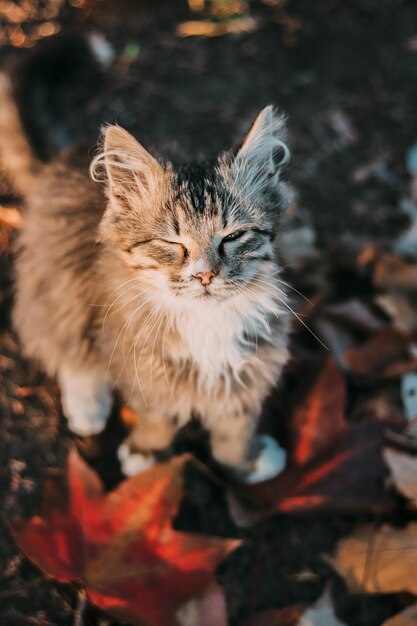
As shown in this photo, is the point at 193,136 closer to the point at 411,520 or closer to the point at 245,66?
the point at 245,66

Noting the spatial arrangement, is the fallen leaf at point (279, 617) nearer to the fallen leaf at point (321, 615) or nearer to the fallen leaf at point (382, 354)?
the fallen leaf at point (321, 615)

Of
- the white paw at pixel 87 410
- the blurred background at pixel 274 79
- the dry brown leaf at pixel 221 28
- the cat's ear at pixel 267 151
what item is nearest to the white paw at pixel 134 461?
the white paw at pixel 87 410

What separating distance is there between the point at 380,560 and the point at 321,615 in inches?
9.0

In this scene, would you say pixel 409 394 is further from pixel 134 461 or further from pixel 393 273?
pixel 134 461

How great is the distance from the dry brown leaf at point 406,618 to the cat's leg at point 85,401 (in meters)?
1.06

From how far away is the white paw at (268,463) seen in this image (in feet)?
6.28

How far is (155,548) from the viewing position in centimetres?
165

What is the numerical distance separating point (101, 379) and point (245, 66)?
171 centimetres

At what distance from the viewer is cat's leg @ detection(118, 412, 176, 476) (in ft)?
6.16

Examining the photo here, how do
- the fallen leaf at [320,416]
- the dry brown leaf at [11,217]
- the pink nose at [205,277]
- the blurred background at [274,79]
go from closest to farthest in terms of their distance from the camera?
the pink nose at [205,277]
the fallen leaf at [320,416]
the dry brown leaf at [11,217]
the blurred background at [274,79]

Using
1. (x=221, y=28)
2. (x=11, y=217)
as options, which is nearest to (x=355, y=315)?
(x=11, y=217)

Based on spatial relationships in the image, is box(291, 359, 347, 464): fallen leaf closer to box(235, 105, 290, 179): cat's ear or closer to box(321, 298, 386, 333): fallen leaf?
box(321, 298, 386, 333): fallen leaf

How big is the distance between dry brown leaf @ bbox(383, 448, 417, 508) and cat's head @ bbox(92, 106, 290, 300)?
694 millimetres

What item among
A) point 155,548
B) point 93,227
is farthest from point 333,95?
point 155,548
